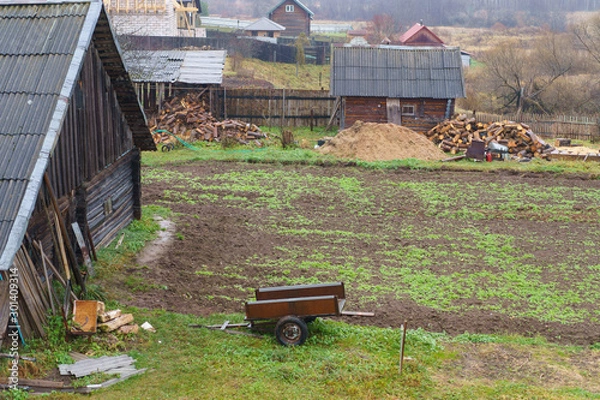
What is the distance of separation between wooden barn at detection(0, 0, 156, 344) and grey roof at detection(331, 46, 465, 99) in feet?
64.2

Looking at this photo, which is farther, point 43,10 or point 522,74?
point 522,74

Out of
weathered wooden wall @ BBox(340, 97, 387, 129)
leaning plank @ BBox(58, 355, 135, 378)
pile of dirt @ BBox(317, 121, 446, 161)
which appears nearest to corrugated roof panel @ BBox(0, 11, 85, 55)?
leaning plank @ BBox(58, 355, 135, 378)

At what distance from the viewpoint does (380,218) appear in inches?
761

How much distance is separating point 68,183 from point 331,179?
518 inches

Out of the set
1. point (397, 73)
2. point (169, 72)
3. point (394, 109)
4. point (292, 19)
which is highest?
point (292, 19)

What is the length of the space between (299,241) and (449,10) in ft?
371

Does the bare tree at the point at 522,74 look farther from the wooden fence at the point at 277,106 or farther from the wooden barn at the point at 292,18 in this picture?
the wooden barn at the point at 292,18

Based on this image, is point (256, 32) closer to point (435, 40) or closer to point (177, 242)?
point (435, 40)

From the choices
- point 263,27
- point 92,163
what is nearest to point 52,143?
point 92,163

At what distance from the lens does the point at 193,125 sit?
31.5m

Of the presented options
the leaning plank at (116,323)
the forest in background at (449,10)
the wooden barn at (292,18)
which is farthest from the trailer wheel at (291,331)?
the forest in background at (449,10)

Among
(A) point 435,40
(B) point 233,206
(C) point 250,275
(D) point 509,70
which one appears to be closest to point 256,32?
(A) point 435,40

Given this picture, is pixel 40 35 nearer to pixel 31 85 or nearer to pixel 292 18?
pixel 31 85

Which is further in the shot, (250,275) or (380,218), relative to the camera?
(380,218)
